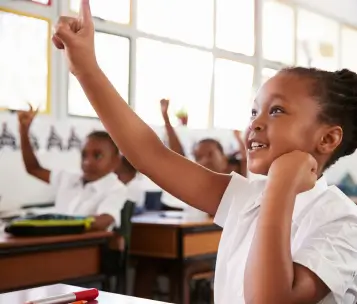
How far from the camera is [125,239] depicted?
125 inches

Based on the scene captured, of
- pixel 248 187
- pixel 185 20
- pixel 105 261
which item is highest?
pixel 185 20

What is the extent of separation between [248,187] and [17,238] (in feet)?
5.40

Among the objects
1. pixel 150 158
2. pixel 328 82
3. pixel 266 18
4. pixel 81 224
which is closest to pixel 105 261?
pixel 81 224

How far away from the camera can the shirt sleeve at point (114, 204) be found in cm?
322

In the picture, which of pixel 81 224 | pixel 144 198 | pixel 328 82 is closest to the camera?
pixel 328 82

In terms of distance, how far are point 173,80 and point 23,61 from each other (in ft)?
4.12

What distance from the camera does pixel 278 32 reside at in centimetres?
529

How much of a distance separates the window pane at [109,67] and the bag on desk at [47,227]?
3.13 feet

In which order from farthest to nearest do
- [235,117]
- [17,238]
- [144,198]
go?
[235,117]
[144,198]
[17,238]

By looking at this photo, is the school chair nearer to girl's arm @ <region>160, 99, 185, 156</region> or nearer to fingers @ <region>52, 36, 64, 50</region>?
girl's arm @ <region>160, 99, 185, 156</region>

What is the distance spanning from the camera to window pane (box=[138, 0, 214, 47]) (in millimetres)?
4074

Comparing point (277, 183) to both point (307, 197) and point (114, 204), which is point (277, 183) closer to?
point (307, 197)

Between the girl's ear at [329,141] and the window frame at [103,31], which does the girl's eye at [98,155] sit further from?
the girl's ear at [329,141]

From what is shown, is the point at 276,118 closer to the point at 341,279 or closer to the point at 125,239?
the point at 341,279
